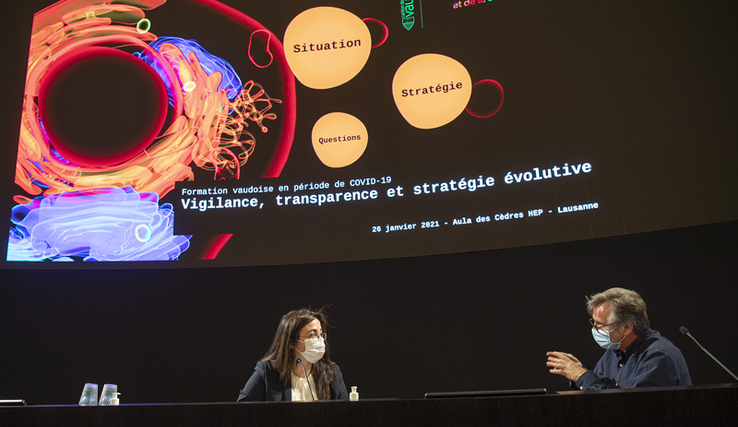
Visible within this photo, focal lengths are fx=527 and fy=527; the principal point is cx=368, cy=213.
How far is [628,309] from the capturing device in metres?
2.10

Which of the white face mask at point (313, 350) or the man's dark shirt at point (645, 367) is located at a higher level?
the white face mask at point (313, 350)

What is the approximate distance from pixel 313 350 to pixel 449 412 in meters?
1.15

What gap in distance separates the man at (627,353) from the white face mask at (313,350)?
0.94 meters

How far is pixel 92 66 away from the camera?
3.54m

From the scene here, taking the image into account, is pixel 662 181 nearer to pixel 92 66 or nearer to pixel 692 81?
pixel 692 81

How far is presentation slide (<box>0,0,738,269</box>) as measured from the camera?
2793mm

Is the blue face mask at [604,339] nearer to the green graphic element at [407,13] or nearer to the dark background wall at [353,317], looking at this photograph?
the dark background wall at [353,317]

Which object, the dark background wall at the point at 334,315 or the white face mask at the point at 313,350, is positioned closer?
the white face mask at the point at 313,350

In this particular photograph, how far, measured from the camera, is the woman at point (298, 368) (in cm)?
213

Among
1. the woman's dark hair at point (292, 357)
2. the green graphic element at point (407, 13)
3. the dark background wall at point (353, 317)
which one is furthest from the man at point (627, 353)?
the green graphic element at point (407, 13)

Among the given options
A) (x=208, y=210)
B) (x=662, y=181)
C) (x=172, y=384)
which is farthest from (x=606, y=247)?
(x=172, y=384)

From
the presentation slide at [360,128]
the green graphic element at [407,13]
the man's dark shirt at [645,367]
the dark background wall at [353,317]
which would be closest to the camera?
the man's dark shirt at [645,367]

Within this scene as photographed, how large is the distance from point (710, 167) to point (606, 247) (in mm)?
667

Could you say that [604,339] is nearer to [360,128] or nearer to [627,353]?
[627,353]
